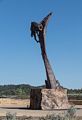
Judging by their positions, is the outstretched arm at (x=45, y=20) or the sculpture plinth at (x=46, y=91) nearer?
the sculpture plinth at (x=46, y=91)

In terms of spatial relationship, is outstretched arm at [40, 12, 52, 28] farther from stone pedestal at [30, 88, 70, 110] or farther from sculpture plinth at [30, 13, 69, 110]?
stone pedestal at [30, 88, 70, 110]

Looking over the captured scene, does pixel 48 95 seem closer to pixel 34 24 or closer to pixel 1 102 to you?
pixel 34 24

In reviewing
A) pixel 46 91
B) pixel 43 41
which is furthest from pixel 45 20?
pixel 46 91

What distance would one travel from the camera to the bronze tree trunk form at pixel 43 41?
3112cm

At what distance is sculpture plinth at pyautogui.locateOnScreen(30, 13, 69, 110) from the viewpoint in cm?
3052

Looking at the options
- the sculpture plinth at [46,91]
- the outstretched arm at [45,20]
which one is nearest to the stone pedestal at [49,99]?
the sculpture plinth at [46,91]

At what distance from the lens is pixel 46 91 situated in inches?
1200

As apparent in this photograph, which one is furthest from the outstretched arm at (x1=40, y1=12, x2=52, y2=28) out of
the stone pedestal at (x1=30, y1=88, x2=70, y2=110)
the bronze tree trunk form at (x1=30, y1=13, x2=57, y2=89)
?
the stone pedestal at (x1=30, y1=88, x2=70, y2=110)

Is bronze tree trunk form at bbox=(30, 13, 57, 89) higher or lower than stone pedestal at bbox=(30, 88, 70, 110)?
higher

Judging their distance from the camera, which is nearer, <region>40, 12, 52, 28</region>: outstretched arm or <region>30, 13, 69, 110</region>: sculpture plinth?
<region>30, 13, 69, 110</region>: sculpture plinth

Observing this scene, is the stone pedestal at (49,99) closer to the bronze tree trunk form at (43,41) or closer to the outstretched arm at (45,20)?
the bronze tree trunk form at (43,41)

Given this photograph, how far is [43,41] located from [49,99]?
4.04 meters

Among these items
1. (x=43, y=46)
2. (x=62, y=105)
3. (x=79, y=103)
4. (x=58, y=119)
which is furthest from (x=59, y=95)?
(x=58, y=119)

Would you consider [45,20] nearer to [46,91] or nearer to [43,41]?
[43,41]
